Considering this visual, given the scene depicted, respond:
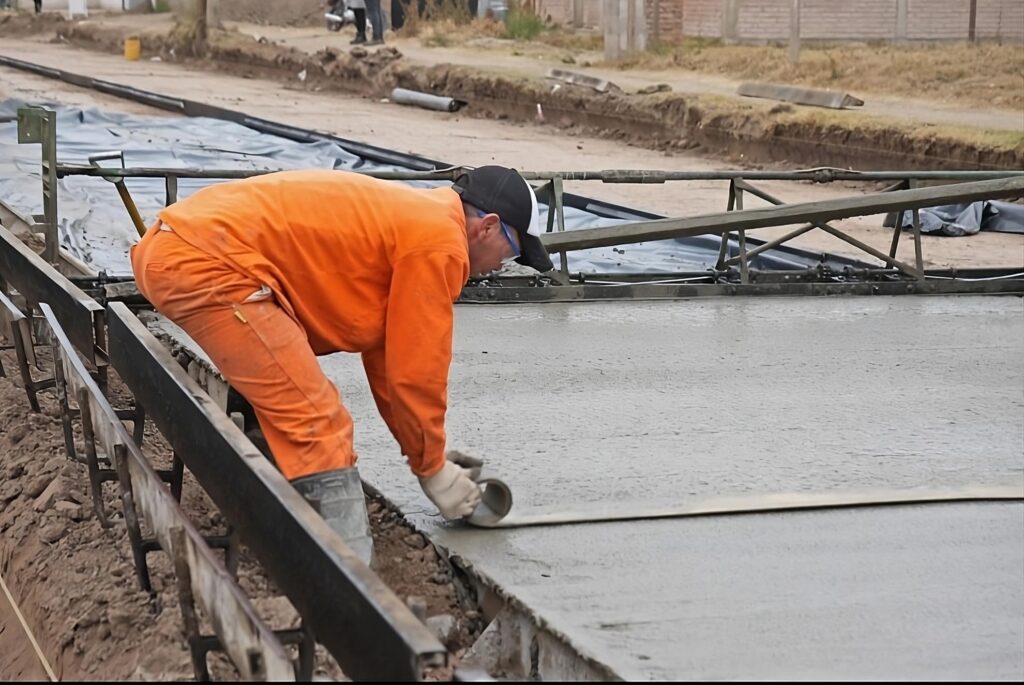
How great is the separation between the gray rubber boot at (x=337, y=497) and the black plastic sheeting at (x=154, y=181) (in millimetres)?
4680

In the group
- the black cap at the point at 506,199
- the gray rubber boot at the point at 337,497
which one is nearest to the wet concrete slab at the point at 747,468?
the gray rubber boot at the point at 337,497

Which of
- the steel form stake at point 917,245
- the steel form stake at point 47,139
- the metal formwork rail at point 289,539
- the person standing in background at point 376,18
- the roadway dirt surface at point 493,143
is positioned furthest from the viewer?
the person standing in background at point 376,18

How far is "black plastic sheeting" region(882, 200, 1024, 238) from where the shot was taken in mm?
13672

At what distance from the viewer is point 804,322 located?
7.54 meters

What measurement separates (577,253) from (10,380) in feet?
16.2

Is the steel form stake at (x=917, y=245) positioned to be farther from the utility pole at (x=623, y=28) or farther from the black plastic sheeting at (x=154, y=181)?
the utility pole at (x=623, y=28)

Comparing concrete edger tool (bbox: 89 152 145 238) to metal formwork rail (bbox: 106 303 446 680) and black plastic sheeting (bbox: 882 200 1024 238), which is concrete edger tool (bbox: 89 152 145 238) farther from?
black plastic sheeting (bbox: 882 200 1024 238)

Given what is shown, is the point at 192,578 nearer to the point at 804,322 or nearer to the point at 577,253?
the point at 804,322

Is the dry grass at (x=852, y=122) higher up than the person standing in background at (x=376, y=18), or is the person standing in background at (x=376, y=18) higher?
the person standing in background at (x=376, y=18)

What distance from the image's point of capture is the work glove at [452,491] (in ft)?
13.4

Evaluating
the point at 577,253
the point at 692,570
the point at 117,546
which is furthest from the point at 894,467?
the point at 577,253

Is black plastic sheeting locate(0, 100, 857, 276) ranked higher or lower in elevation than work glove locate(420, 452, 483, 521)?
higher

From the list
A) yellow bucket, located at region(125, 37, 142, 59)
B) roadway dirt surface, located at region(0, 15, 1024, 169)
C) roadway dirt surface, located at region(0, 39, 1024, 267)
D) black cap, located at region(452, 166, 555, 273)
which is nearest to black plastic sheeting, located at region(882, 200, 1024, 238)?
roadway dirt surface, located at region(0, 39, 1024, 267)

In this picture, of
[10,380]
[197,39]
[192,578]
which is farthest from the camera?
[197,39]
